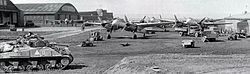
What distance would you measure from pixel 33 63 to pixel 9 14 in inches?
2752

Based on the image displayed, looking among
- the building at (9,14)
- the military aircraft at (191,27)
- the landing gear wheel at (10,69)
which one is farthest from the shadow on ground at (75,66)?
the building at (9,14)

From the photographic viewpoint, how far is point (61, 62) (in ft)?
69.8

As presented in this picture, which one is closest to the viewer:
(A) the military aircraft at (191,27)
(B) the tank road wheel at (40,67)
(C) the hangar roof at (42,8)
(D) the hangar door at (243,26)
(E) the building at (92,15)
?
(B) the tank road wheel at (40,67)

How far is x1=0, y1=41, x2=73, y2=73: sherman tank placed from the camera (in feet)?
67.0

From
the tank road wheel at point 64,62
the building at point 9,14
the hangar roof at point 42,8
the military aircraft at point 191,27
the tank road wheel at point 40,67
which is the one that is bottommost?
the tank road wheel at point 40,67

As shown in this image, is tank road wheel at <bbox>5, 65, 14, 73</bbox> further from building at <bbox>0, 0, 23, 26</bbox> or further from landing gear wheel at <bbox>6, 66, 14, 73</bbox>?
building at <bbox>0, 0, 23, 26</bbox>

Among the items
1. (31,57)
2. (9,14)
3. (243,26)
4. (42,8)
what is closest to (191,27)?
(243,26)

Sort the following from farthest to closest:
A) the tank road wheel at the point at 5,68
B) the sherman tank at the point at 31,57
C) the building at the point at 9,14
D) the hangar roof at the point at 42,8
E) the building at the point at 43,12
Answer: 1. the hangar roof at the point at 42,8
2. the building at the point at 43,12
3. the building at the point at 9,14
4. the tank road wheel at the point at 5,68
5. the sherman tank at the point at 31,57

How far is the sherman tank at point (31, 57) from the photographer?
67.0 ft

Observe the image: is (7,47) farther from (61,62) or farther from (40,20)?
(40,20)

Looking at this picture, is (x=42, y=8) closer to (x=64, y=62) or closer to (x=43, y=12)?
(x=43, y=12)

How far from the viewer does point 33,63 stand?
21062mm

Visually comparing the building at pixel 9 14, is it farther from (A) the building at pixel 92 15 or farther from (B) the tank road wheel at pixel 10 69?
(B) the tank road wheel at pixel 10 69

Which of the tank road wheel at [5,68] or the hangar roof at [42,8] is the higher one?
the hangar roof at [42,8]
